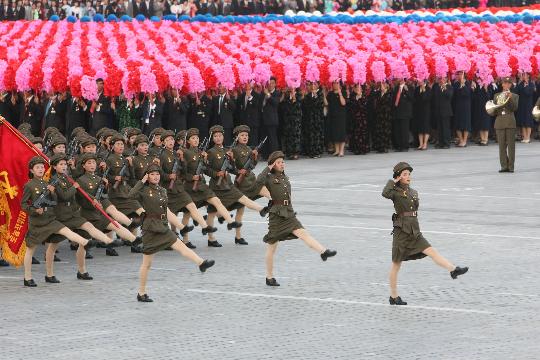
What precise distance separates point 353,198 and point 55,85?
7.58 metres

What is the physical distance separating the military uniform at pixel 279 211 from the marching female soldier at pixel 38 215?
199cm

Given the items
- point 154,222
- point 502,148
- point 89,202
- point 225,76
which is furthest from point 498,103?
point 154,222

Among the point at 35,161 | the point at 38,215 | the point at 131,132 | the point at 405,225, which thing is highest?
the point at 35,161

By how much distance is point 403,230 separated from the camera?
15.0 meters

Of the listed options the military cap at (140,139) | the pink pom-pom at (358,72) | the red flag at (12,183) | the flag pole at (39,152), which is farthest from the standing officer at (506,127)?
the red flag at (12,183)

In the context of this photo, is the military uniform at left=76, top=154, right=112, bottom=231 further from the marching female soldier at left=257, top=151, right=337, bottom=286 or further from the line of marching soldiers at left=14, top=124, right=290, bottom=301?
the marching female soldier at left=257, top=151, right=337, bottom=286

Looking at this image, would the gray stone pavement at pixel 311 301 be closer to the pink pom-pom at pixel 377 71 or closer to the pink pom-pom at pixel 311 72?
the pink pom-pom at pixel 311 72

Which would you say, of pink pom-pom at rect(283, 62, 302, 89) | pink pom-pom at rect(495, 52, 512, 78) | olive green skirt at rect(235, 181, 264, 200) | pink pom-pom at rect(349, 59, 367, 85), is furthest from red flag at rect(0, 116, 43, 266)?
pink pom-pom at rect(495, 52, 512, 78)

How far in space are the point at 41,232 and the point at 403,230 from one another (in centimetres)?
416

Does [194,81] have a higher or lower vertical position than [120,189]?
higher

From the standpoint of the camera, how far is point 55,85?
28500 mm

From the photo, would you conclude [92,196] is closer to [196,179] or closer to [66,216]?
[66,216]

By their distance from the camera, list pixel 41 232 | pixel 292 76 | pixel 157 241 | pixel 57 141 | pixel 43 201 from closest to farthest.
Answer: pixel 157 241 < pixel 43 201 < pixel 41 232 < pixel 57 141 < pixel 292 76

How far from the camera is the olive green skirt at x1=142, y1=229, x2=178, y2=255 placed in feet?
51.0
